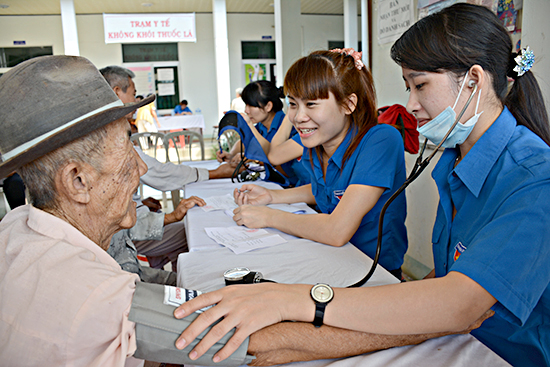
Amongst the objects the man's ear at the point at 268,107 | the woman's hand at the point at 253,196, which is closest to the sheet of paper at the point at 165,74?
the man's ear at the point at 268,107

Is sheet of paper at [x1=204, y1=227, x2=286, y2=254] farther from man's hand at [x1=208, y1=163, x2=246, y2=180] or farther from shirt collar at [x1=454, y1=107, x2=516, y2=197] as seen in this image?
man's hand at [x1=208, y1=163, x2=246, y2=180]

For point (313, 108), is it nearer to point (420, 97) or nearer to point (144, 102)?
point (420, 97)

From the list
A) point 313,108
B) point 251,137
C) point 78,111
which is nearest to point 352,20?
point 251,137

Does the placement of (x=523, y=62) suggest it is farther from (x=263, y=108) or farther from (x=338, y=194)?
(x=263, y=108)

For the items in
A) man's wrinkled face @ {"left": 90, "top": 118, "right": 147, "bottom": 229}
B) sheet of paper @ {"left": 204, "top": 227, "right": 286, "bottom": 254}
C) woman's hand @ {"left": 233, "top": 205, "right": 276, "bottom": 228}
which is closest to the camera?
man's wrinkled face @ {"left": 90, "top": 118, "right": 147, "bottom": 229}

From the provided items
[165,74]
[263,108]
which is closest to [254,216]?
[263,108]

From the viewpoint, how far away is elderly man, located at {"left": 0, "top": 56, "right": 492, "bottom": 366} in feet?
2.09

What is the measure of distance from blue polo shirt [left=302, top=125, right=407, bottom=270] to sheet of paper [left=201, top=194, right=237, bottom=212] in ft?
1.58

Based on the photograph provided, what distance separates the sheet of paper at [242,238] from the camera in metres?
1.33

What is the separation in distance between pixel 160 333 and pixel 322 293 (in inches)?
13.0

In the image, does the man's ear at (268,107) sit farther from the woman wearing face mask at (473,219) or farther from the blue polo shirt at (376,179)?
the woman wearing face mask at (473,219)

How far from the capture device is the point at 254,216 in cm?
153

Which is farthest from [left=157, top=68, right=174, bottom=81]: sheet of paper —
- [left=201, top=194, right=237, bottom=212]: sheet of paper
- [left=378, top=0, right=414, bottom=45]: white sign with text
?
[left=201, top=194, right=237, bottom=212]: sheet of paper

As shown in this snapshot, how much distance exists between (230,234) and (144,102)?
63 centimetres
